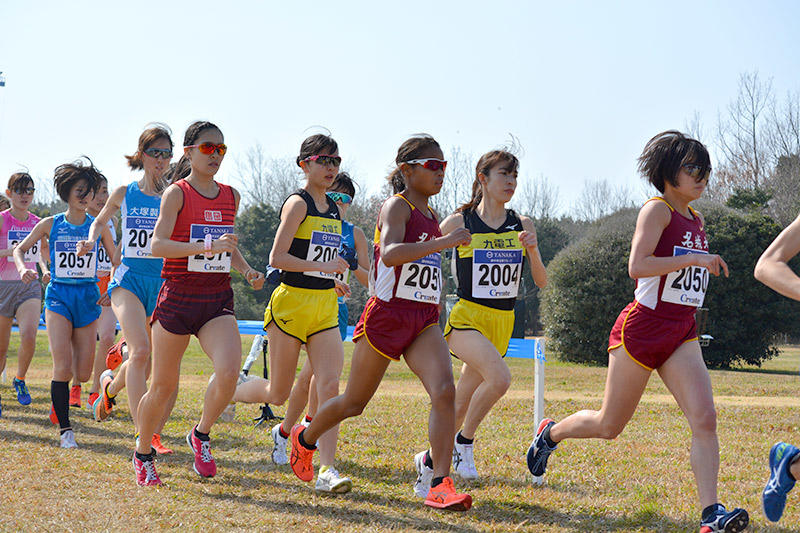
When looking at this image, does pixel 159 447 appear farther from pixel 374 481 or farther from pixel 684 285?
pixel 684 285

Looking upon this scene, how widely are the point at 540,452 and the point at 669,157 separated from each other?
2.12m

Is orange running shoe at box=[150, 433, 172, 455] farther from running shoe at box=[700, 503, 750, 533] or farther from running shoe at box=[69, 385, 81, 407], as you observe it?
running shoe at box=[700, 503, 750, 533]

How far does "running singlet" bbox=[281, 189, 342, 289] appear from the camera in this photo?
19.7 ft

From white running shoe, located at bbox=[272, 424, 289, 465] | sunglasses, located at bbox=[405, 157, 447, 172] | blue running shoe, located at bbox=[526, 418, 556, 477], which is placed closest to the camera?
sunglasses, located at bbox=[405, 157, 447, 172]

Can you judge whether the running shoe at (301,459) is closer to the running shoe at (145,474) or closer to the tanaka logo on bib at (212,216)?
the running shoe at (145,474)

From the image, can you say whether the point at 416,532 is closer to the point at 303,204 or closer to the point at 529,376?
the point at 303,204

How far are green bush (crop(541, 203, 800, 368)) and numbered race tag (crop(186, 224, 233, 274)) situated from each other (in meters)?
16.0

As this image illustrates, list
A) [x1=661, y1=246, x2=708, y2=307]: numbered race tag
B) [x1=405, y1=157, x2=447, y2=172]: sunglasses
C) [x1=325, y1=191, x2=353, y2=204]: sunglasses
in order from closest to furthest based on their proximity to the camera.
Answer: [x1=661, y1=246, x2=708, y2=307]: numbered race tag < [x1=405, y1=157, x2=447, y2=172]: sunglasses < [x1=325, y1=191, x2=353, y2=204]: sunglasses

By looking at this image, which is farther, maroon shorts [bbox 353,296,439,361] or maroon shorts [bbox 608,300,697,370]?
maroon shorts [bbox 353,296,439,361]

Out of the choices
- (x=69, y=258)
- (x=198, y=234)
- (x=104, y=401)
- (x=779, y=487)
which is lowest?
(x=104, y=401)

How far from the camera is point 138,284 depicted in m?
6.68

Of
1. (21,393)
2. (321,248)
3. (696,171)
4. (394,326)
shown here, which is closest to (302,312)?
(321,248)

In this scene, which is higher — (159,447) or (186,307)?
(186,307)

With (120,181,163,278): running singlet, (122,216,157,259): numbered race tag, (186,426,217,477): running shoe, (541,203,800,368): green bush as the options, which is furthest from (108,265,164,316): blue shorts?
(541,203,800,368): green bush
